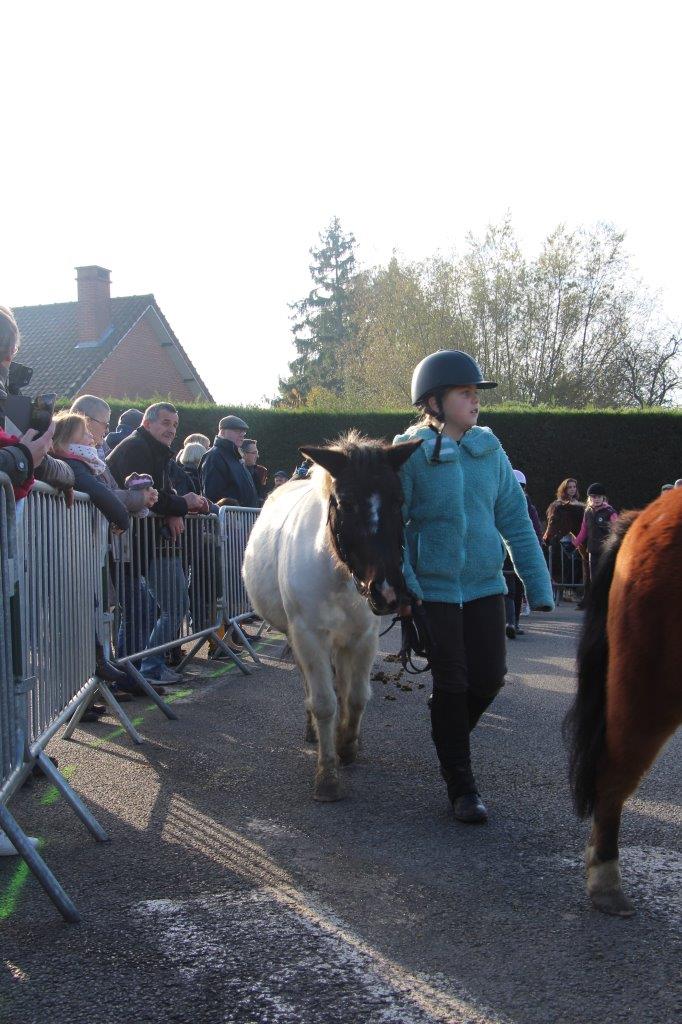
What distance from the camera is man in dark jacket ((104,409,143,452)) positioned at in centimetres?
1052

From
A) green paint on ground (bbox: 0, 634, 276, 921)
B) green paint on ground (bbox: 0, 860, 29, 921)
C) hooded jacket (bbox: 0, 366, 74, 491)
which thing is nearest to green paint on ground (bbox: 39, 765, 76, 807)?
green paint on ground (bbox: 0, 634, 276, 921)

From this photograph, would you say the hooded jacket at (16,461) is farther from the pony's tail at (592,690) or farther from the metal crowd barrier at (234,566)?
the metal crowd barrier at (234,566)

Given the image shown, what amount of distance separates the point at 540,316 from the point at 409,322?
520 cm

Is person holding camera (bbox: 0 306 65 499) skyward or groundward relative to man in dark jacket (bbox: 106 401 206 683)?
skyward

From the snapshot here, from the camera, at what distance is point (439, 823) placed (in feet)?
15.3

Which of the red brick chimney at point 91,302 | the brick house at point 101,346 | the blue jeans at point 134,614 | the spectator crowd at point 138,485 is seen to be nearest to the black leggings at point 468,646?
the spectator crowd at point 138,485

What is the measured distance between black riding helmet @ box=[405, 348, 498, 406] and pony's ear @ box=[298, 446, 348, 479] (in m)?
0.50

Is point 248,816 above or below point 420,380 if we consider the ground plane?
below

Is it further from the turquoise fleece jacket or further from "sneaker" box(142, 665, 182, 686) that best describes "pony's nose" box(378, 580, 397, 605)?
"sneaker" box(142, 665, 182, 686)

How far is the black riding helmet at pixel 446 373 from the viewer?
4836 mm

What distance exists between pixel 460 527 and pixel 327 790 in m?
1.58

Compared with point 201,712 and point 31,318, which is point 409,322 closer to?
point 31,318

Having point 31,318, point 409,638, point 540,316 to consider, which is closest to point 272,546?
point 409,638

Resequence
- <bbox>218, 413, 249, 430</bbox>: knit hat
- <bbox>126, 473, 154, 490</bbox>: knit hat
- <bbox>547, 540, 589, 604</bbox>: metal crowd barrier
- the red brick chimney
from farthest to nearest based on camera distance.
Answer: the red brick chimney, <bbox>547, 540, 589, 604</bbox>: metal crowd barrier, <bbox>218, 413, 249, 430</bbox>: knit hat, <bbox>126, 473, 154, 490</bbox>: knit hat
